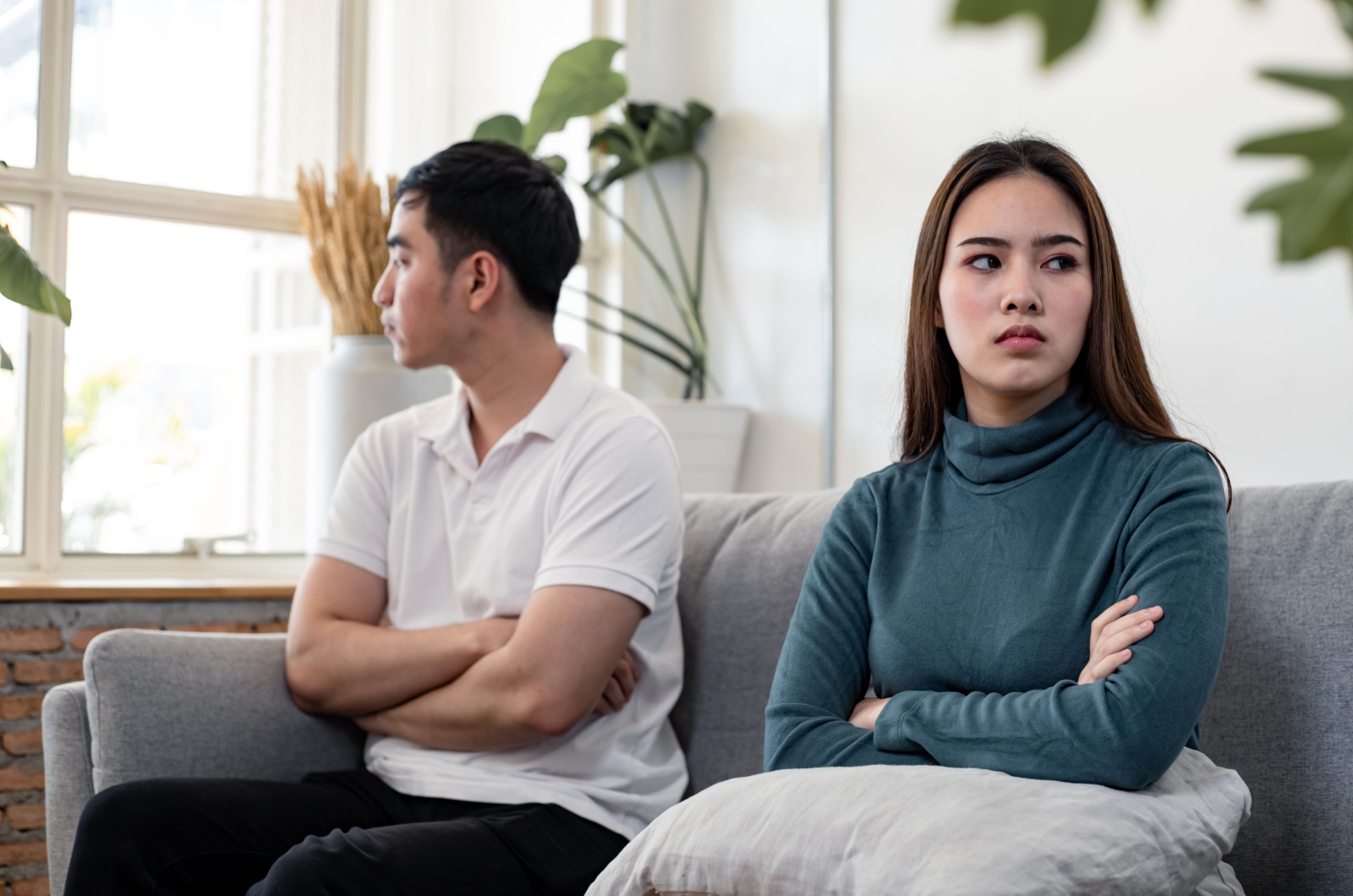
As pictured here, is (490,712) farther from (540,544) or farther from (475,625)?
(540,544)

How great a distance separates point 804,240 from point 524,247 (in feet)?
4.95

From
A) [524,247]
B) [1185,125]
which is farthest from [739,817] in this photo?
[1185,125]

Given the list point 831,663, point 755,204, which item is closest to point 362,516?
point 831,663

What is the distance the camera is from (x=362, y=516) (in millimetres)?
1897

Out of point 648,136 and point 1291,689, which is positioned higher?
point 648,136

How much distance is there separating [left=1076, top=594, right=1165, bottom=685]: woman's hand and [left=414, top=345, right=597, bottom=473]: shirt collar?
85cm

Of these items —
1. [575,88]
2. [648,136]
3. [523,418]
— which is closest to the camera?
[523,418]

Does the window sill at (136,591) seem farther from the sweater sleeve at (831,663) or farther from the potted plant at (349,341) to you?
the sweater sleeve at (831,663)

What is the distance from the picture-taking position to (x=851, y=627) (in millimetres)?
1399

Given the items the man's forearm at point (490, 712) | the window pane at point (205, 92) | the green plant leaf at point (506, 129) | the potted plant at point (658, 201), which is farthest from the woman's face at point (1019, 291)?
the window pane at point (205, 92)

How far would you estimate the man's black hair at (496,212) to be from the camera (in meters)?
1.91

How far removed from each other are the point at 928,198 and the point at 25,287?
2131 mm

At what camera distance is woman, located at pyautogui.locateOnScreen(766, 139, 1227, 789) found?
1120 millimetres

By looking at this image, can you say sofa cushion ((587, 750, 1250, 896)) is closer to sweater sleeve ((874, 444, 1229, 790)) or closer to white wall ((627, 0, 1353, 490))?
sweater sleeve ((874, 444, 1229, 790))
